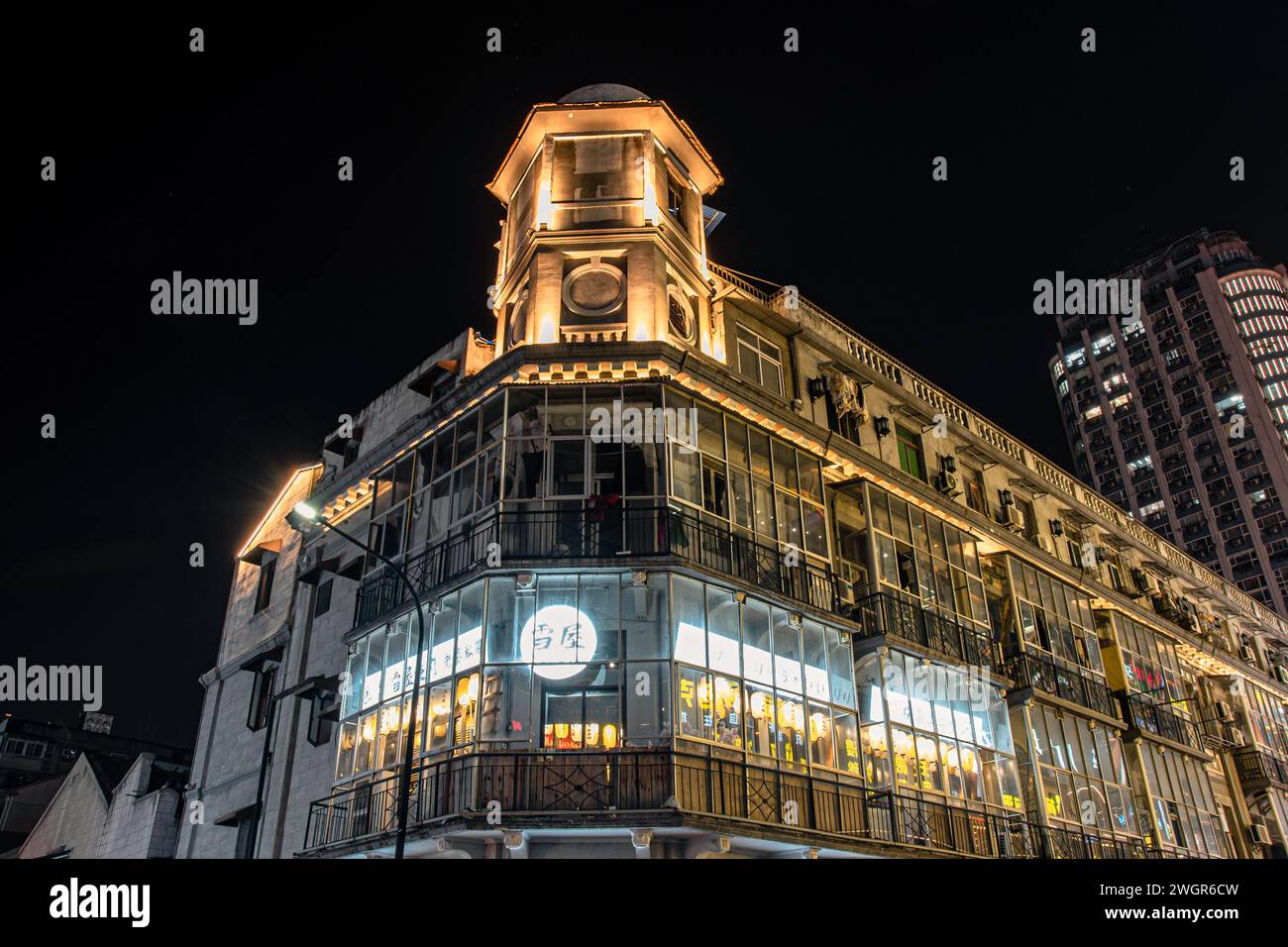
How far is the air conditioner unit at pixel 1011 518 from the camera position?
33625 mm

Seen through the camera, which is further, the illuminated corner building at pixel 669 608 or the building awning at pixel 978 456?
the building awning at pixel 978 456

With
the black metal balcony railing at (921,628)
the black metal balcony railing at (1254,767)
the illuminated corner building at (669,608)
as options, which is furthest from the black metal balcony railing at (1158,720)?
the black metal balcony railing at (921,628)

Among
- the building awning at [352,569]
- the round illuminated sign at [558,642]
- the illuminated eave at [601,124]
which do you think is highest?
the illuminated eave at [601,124]

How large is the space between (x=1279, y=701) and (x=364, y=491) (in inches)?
1712

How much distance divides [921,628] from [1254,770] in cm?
2177

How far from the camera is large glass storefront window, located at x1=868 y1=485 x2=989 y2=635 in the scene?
27.1m

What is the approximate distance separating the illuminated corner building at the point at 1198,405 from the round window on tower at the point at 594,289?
97511mm

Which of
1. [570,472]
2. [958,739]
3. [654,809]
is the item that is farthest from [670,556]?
[958,739]

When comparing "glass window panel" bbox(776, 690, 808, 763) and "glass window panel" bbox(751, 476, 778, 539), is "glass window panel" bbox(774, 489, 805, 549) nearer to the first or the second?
"glass window panel" bbox(751, 476, 778, 539)

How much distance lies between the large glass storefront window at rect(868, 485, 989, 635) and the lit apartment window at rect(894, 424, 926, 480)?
216 cm

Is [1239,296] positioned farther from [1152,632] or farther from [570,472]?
[570,472]

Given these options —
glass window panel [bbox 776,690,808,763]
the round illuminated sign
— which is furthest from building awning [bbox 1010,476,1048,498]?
the round illuminated sign

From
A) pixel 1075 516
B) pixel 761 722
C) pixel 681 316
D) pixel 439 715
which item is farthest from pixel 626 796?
pixel 1075 516

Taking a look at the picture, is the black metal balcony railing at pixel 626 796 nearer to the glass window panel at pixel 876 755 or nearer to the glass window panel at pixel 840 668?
the glass window panel at pixel 876 755
